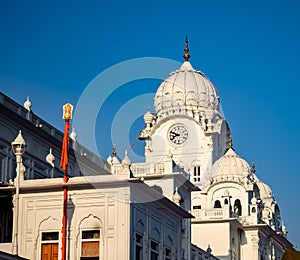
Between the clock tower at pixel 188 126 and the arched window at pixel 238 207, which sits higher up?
the clock tower at pixel 188 126

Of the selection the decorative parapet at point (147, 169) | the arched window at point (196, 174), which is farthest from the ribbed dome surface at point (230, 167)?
the decorative parapet at point (147, 169)

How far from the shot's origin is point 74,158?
44000 millimetres

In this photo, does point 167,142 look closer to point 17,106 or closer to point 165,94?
point 165,94

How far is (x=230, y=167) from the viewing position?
6372 centimetres

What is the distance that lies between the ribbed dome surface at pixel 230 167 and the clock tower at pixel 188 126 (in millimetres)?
4306

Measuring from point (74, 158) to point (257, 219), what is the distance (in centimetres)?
2358

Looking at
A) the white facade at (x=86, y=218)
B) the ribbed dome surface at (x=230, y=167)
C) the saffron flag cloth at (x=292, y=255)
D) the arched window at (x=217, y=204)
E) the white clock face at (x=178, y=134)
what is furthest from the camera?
the white clock face at (x=178, y=134)

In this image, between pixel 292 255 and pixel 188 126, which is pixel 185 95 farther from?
pixel 292 255

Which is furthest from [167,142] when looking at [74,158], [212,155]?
[74,158]

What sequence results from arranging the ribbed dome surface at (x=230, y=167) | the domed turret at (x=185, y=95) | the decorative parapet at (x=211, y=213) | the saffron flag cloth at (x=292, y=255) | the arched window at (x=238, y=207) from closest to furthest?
the saffron flag cloth at (x=292, y=255)
the decorative parapet at (x=211, y=213)
the arched window at (x=238, y=207)
the ribbed dome surface at (x=230, y=167)
the domed turret at (x=185, y=95)

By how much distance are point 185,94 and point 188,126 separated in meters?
3.25

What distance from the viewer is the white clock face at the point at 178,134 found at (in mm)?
69688

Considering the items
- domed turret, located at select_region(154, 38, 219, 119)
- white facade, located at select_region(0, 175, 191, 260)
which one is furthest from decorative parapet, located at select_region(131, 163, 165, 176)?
domed turret, located at select_region(154, 38, 219, 119)

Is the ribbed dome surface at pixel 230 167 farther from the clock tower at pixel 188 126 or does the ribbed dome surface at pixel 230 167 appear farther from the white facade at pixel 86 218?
the white facade at pixel 86 218
